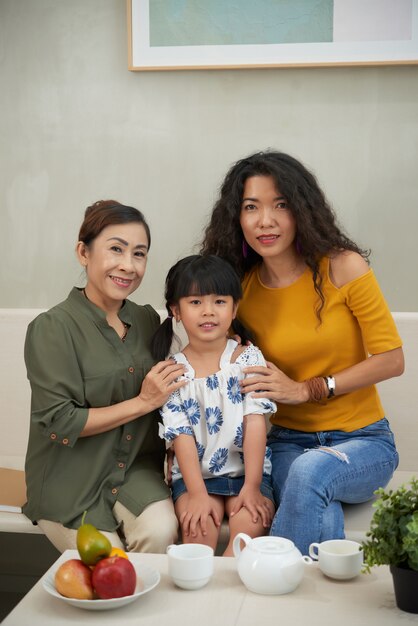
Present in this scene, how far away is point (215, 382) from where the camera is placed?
2262 mm

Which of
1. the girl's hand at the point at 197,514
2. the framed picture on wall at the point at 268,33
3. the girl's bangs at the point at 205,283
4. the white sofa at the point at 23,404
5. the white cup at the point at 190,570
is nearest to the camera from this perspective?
the white cup at the point at 190,570

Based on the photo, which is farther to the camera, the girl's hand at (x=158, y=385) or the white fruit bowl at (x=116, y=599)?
the girl's hand at (x=158, y=385)

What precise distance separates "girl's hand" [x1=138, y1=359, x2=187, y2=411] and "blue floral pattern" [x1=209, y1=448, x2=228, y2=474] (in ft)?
0.64

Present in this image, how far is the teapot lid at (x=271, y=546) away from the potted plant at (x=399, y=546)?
157mm

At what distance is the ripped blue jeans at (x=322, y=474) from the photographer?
202 cm

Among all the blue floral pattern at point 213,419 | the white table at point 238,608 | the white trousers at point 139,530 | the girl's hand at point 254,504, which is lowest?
the white trousers at point 139,530

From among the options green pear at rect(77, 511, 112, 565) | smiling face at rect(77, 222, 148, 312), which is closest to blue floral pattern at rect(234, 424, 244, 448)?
smiling face at rect(77, 222, 148, 312)

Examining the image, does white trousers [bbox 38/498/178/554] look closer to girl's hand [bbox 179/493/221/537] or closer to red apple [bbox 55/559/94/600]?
girl's hand [bbox 179/493/221/537]

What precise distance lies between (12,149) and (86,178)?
280 mm

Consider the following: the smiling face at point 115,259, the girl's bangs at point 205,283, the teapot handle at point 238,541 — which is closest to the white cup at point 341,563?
the teapot handle at point 238,541

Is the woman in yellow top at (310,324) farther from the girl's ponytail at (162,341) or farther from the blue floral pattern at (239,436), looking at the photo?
the girl's ponytail at (162,341)

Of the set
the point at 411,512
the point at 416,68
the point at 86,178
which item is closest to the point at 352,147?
the point at 416,68

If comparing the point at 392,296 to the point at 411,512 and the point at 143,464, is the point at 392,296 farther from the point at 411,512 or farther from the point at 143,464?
the point at 411,512

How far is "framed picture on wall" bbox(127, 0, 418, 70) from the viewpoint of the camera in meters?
2.76
